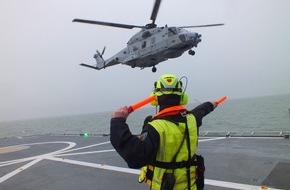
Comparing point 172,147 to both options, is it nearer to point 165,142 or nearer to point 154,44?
point 165,142

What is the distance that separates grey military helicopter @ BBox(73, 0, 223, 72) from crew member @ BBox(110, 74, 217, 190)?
1161cm

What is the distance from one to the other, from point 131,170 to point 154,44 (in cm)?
862

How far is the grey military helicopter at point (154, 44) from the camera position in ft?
51.2

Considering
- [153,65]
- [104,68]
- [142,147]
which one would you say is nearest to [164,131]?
[142,147]

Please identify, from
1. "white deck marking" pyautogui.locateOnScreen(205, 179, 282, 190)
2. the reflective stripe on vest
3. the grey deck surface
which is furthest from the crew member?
the grey deck surface

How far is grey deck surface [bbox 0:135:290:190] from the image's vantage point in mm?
7773

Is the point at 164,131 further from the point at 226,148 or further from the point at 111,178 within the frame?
the point at 226,148

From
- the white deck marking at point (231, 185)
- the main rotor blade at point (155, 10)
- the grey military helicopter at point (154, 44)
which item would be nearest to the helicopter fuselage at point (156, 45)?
the grey military helicopter at point (154, 44)

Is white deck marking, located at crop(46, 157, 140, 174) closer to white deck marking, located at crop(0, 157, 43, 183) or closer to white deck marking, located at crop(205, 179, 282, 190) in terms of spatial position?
white deck marking, located at crop(0, 157, 43, 183)

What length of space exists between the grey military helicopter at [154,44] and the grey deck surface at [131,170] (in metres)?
5.71

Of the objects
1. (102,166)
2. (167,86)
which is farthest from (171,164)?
(102,166)

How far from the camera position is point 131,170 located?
954cm

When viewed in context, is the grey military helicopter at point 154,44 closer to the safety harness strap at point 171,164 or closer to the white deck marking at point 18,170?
the white deck marking at point 18,170

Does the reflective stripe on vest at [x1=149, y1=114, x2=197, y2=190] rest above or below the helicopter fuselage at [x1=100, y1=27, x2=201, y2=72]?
below
